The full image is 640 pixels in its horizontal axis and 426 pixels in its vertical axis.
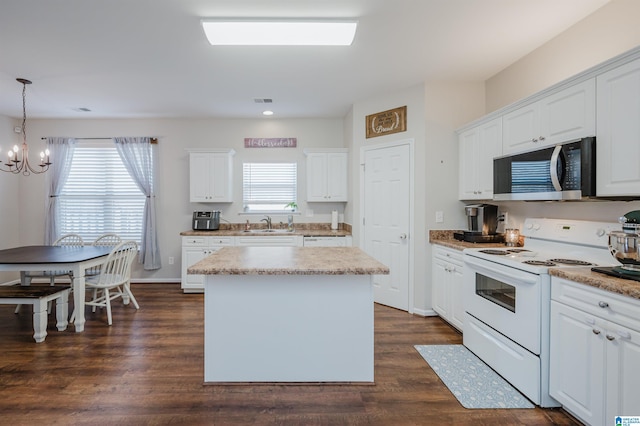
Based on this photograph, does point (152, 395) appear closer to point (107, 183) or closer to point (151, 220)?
point (151, 220)

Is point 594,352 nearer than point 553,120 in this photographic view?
Yes

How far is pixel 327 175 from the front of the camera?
488 centimetres

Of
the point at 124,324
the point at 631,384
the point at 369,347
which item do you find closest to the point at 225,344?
the point at 369,347

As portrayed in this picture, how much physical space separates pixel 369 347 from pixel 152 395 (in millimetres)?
1545

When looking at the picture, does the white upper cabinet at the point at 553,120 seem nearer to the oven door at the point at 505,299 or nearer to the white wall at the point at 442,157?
the white wall at the point at 442,157

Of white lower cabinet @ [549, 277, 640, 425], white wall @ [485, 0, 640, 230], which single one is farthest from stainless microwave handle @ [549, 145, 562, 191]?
white lower cabinet @ [549, 277, 640, 425]

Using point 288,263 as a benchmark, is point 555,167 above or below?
above

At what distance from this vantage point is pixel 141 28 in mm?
2553

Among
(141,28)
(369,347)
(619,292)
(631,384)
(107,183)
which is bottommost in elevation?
(369,347)

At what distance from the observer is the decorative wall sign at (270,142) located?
521 cm

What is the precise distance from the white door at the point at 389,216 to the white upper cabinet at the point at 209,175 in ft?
7.29

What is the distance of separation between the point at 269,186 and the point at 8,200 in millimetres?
4168

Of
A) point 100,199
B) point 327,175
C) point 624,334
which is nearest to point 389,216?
point 327,175

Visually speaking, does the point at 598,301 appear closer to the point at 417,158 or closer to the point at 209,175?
the point at 417,158
